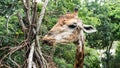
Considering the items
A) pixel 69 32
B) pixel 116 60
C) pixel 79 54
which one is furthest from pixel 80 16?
pixel 116 60

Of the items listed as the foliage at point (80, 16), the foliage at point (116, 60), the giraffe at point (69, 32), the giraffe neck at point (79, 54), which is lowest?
the foliage at point (116, 60)

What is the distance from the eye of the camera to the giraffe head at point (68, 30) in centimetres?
201

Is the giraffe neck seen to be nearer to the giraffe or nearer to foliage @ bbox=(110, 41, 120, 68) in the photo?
the giraffe

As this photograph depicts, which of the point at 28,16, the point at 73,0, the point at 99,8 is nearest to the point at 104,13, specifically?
the point at 99,8

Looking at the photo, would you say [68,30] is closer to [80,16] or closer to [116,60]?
[80,16]

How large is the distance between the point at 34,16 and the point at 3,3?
8.51ft

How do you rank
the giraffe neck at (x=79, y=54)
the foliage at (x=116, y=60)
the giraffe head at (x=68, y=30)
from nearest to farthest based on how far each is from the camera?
the giraffe neck at (x=79, y=54)
the giraffe head at (x=68, y=30)
the foliage at (x=116, y=60)

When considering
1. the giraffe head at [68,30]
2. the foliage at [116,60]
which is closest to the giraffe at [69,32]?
the giraffe head at [68,30]

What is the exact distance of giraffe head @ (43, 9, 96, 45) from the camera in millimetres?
2010

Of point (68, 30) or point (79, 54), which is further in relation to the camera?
point (68, 30)

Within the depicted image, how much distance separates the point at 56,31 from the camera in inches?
82.7

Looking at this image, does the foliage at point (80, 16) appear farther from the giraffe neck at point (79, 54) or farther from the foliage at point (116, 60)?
the giraffe neck at point (79, 54)

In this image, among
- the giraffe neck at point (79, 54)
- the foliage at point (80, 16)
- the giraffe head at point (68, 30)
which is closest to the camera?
the giraffe neck at point (79, 54)

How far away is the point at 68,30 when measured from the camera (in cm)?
205
